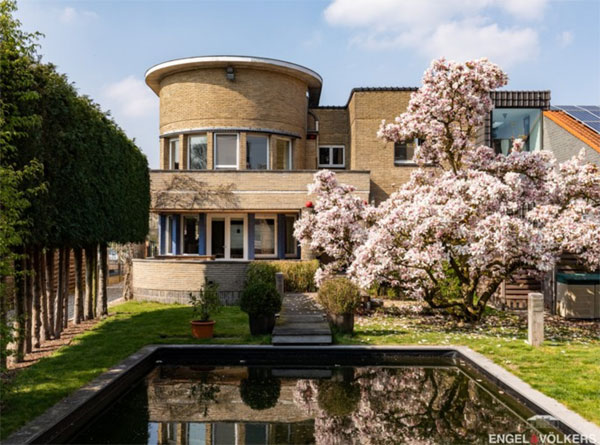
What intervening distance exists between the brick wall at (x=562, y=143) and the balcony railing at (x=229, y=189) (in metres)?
9.64

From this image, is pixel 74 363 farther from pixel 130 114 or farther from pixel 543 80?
pixel 543 80

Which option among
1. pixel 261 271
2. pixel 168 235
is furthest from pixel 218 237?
pixel 261 271

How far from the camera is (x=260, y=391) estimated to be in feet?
31.6

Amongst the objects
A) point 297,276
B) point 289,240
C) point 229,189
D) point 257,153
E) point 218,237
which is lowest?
point 297,276

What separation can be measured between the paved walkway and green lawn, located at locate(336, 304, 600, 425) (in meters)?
0.57

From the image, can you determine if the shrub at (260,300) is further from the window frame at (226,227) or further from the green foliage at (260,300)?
the window frame at (226,227)

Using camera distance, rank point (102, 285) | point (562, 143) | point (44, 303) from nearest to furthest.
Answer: point (44, 303)
point (102, 285)
point (562, 143)

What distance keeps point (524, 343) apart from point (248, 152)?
16.8 m

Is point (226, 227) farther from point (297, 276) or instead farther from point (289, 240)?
point (297, 276)

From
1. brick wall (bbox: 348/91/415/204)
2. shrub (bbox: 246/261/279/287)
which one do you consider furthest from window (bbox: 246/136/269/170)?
shrub (bbox: 246/261/279/287)

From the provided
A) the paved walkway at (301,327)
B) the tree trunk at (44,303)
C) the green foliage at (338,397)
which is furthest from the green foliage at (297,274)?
the green foliage at (338,397)

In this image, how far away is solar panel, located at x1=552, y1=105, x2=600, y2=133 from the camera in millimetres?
19172

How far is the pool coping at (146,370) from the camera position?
Answer: 21.7 feet

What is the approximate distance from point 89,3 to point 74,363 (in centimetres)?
866
